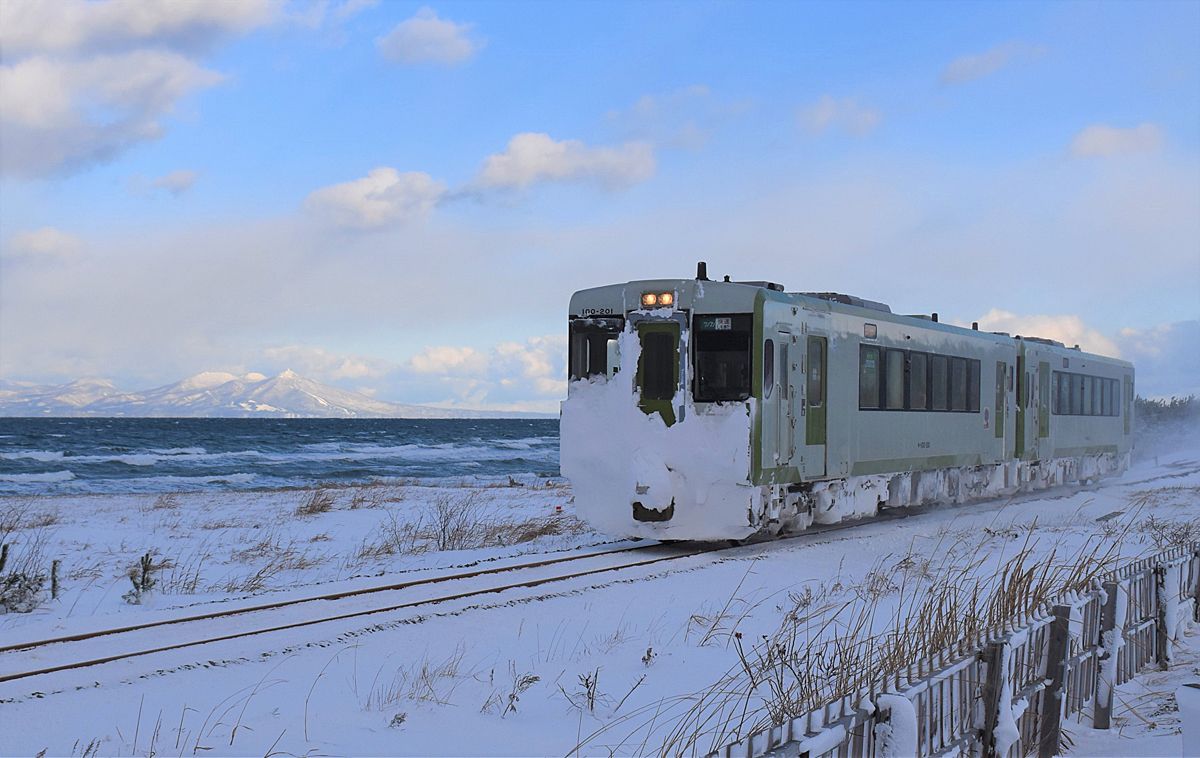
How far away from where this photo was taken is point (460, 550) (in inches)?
567

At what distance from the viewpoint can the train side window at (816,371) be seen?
14.3 meters

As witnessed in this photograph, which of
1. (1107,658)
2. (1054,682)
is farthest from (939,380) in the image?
(1054,682)

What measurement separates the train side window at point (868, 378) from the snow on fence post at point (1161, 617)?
25.4 ft

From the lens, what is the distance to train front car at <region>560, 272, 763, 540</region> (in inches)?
523

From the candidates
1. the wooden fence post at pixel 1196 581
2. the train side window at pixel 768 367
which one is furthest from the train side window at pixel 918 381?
the wooden fence post at pixel 1196 581

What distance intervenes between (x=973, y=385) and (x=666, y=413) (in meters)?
8.00

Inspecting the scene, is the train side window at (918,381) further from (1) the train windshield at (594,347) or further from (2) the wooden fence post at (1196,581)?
(2) the wooden fence post at (1196,581)

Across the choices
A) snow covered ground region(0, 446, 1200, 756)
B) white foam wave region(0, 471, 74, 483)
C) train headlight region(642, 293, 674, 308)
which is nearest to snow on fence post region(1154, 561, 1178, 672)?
snow covered ground region(0, 446, 1200, 756)

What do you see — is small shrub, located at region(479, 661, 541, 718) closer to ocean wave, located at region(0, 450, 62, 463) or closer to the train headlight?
the train headlight

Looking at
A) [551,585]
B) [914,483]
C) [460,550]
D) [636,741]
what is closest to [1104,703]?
[636,741]

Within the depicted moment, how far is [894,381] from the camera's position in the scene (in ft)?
53.7

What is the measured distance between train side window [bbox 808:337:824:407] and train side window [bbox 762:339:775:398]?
3.37ft

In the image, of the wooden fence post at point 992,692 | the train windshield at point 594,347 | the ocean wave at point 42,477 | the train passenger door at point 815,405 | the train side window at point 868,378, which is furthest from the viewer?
the ocean wave at point 42,477

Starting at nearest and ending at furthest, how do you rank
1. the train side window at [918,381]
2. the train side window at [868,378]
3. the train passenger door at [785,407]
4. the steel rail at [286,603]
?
the steel rail at [286,603]
the train passenger door at [785,407]
the train side window at [868,378]
the train side window at [918,381]
